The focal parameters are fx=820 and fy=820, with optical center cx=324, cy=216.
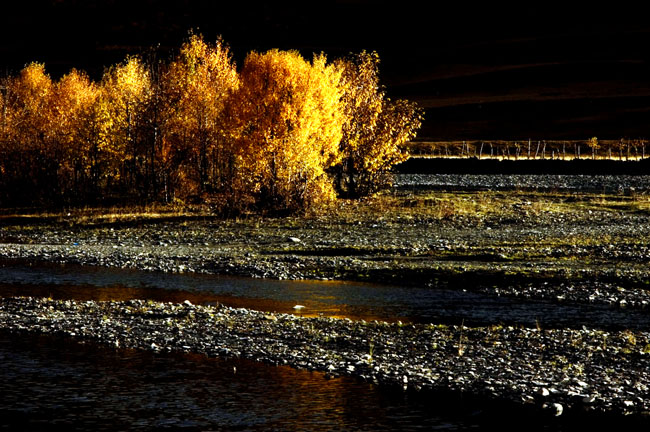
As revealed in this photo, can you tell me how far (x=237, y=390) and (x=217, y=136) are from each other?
53286 millimetres

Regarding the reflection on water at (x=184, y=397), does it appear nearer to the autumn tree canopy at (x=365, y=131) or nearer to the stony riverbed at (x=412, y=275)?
the stony riverbed at (x=412, y=275)

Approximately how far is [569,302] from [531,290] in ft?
7.61

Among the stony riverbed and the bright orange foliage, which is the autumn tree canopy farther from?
the bright orange foliage

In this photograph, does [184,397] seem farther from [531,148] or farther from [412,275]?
[531,148]

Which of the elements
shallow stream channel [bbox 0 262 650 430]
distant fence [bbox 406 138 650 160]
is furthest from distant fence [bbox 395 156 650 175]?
shallow stream channel [bbox 0 262 650 430]

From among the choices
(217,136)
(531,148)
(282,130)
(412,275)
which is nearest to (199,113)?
(217,136)

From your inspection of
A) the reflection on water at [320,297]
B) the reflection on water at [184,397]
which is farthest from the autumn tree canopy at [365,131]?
the reflection on water at [184,397]

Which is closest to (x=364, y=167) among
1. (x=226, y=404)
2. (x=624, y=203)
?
(x=624, y=203)

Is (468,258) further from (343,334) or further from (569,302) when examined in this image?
(343,334)

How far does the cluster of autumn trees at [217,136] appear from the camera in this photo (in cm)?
6034

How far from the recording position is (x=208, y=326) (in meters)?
25.0

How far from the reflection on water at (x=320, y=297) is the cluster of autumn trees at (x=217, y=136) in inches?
926

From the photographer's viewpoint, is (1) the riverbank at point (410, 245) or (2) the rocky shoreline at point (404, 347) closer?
(2) the rocky shoreline at point (404, 347)

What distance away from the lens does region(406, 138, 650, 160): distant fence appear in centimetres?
13612
